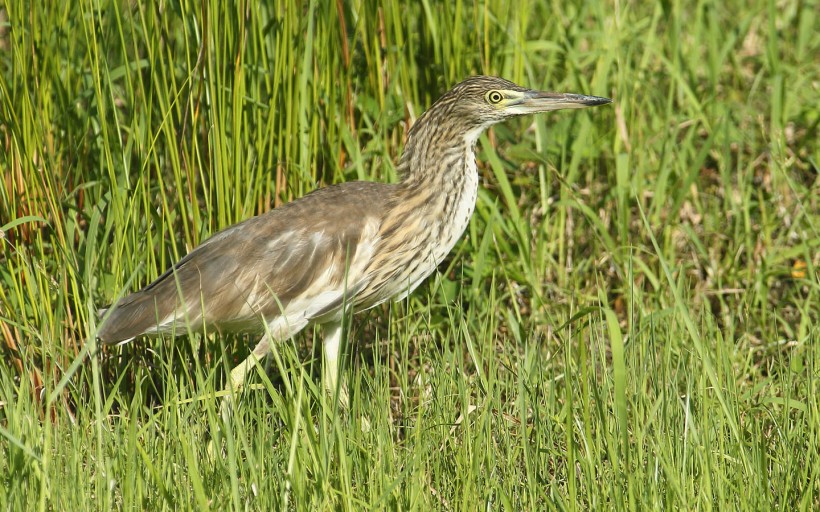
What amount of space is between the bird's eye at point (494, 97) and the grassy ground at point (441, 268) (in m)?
0.51

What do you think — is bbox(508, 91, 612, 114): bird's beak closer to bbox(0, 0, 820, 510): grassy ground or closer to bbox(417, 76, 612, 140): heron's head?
bbox(417, 76, 612, 140): heron's head

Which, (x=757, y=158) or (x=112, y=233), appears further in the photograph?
(x=757, y=158)

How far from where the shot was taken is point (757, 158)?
547 centimetres

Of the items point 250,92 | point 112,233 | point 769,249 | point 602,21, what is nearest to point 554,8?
point 602,21

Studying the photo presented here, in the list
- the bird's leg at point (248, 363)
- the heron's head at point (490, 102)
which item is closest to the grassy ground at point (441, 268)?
the bird's leg at point (248, 363)

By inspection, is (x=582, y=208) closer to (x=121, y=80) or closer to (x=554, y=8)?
(x=554, y=8)

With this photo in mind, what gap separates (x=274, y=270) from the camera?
409cm

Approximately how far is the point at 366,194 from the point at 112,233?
1.10 meters

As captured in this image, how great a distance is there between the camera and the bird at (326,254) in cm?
404

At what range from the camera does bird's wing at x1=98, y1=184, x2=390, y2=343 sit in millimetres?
Result: 4043

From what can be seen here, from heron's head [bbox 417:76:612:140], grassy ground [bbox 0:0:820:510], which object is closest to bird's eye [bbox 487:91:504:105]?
heron's head [bbox 417:76:612:140]

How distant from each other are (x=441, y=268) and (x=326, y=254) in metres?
0.96

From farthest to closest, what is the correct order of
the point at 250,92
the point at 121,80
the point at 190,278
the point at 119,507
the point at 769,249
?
the point at 121,80 → the point at 769,249 → the point at 250,92 → the point at 190,278 → the point at 119,507

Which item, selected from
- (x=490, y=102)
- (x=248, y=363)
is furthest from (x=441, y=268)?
(x=248, y=363)
